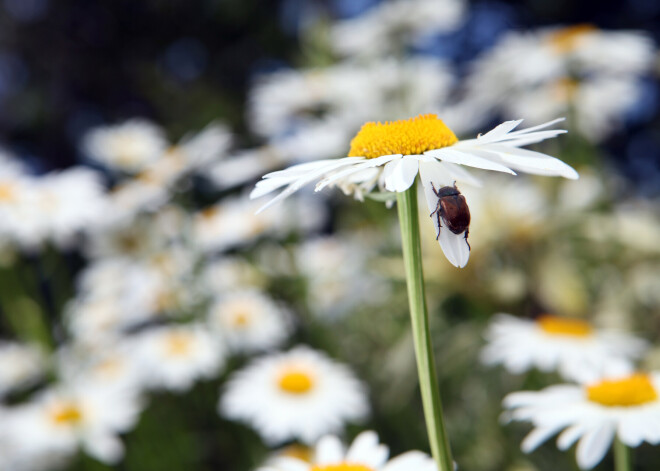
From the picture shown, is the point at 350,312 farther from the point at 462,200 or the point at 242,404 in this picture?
the point at 462,200

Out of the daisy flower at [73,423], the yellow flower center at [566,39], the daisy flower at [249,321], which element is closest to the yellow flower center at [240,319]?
the daisy flower at [249,321]

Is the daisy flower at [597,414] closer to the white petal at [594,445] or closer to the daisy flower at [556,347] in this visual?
the white petal at [594,445]

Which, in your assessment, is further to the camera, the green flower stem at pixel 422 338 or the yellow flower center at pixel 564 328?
the yellow flower center at pixel 564 328

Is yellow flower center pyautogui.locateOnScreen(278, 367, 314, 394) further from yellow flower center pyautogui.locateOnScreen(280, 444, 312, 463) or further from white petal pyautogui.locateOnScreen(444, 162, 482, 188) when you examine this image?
white petal pyautogui.locateOnScreen(444, 162, 482, 188)

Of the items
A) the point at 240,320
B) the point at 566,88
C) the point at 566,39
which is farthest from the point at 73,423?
the point at 566,39

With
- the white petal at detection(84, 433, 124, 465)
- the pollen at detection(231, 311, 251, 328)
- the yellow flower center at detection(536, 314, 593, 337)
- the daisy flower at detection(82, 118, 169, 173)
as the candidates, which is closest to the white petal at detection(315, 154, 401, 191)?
the yellow flower center at detection(536, 314, 593, 337)

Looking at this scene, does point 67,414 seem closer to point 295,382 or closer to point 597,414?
point 295,382

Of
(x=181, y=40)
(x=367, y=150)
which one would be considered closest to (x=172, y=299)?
(x=367, y=150)
